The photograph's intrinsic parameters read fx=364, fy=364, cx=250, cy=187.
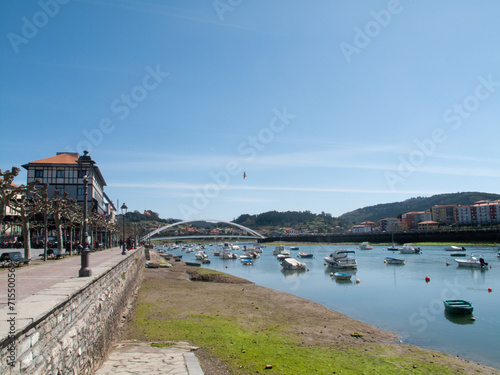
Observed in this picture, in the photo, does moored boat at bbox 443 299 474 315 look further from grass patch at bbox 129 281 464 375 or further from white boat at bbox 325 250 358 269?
white boat at bbox 325 250 358 269

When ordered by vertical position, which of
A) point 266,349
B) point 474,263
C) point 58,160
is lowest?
point 474,263

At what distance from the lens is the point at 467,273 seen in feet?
149

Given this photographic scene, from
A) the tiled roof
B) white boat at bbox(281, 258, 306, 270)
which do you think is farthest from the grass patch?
the tiled roof

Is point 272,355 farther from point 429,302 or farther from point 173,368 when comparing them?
point 429,302

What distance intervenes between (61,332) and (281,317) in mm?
15521

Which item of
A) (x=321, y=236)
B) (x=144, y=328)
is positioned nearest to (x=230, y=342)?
(x=144, y=328)

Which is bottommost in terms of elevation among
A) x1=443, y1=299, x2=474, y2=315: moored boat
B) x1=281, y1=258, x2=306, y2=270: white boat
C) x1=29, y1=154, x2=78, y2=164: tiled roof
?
x1=281, y1=258, x2=306, y2=270: white boat

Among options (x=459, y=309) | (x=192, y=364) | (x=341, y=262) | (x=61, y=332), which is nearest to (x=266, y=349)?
(x=192, y=364)

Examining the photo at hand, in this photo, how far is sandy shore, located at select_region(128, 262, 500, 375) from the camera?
Result: 46.6ft

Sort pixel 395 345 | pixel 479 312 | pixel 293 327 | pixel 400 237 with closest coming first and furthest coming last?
pixel 395 345
pixel 293 327
pixel 479 312
pixel 400 237

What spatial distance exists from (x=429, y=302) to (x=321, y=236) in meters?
145

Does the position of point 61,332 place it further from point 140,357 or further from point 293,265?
point 293,265

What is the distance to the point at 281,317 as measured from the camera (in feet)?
68.7

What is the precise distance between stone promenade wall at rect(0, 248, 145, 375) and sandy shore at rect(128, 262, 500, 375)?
11.7ft
